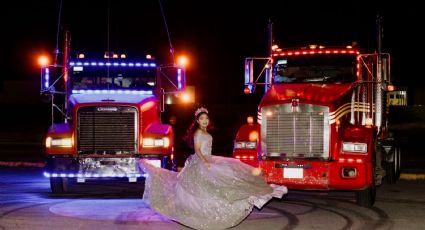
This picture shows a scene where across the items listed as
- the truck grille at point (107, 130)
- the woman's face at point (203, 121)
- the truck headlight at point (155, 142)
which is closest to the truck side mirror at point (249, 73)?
the truck headlight at point (155, 142)

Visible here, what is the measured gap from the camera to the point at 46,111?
159 ft

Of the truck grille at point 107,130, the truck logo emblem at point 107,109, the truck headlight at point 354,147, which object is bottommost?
the truck headlight at point 354,147

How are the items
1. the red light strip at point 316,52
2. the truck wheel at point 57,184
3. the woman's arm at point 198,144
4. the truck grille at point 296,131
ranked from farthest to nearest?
1. the red light strip at point 316,52
2. the truck wheel at point 57,184
3. the truck grille at point 296,131
4. the woman's arm at point 198,144

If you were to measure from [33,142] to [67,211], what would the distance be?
73.0ft

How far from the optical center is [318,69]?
1427 centimetres

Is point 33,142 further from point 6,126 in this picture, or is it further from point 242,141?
point 242,141

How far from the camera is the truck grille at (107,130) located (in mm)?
13820

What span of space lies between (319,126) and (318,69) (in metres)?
1.92

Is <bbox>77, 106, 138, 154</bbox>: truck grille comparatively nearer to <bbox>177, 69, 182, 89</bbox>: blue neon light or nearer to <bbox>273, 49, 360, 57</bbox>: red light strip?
<bbox>177, 69, 182, 89</bbox>: blue neon light

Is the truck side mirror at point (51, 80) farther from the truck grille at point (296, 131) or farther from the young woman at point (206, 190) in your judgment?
the truck grille at point (296, 131)

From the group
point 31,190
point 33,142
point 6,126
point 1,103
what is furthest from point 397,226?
point 1,103

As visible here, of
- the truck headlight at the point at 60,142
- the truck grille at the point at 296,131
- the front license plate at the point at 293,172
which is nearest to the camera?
the front license plate at the point at 293,172

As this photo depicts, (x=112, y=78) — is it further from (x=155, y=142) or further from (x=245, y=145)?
(x=245, y=145)

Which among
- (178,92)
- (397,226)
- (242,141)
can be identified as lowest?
(397,226)
